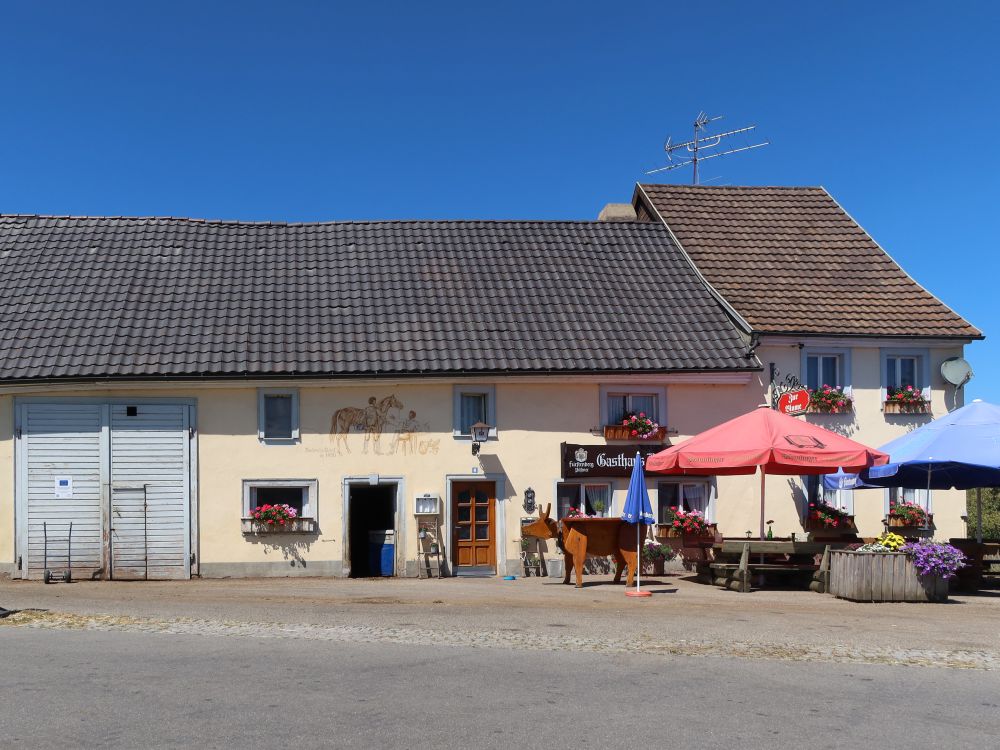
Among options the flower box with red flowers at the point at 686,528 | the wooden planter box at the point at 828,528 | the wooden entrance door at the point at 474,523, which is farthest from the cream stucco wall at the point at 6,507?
the wooden planter box at the point at 828,528

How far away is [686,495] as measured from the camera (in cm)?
2189

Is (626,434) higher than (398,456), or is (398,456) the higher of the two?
(626,434)

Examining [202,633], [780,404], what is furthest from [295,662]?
[780,404]

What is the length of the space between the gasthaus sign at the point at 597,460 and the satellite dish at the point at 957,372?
663cm

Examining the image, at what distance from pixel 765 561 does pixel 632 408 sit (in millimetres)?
4267

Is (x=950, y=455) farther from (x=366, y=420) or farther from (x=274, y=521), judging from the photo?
(x=274, y=521)

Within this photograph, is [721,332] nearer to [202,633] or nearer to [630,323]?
[630,323]

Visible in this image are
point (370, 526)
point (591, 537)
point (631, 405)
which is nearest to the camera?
point (591, 537)

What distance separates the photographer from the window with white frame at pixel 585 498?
2130 centimetres

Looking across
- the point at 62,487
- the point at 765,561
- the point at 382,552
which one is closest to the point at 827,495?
the point at 765,561

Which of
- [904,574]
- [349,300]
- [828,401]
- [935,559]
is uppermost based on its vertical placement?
[349,300]

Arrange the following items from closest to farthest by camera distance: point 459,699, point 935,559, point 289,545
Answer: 1. point 459,699
2. point 935,559
3. point 289,545

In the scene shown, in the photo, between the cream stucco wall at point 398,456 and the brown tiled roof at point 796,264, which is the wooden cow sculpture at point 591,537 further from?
the brown tiled roof at point 796,264

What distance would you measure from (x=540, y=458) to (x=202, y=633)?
952cm
